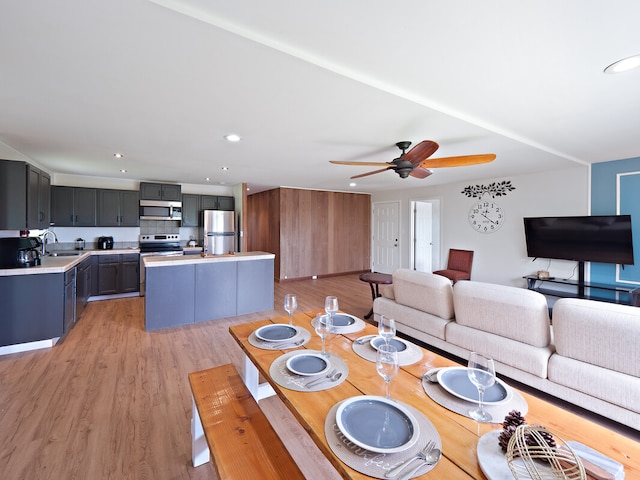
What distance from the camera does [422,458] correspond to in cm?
83

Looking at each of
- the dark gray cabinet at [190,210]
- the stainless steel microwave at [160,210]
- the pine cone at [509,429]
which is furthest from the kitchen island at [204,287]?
the pine cone at [509,429]

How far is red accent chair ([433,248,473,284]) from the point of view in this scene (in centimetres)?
566

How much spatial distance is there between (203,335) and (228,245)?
3062 millimetres

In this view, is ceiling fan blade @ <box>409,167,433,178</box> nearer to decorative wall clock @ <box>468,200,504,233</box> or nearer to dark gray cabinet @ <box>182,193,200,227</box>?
decorative wall clock @ <box>468,200,504,233</box>

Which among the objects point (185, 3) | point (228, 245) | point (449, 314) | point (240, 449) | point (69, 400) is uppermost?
point (185, 3)

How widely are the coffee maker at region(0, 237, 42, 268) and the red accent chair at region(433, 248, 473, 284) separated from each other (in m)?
6.23

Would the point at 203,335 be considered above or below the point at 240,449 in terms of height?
below

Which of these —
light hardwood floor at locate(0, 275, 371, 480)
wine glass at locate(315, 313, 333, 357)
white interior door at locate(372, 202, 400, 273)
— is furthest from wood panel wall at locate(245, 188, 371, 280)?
wine glass at locate(315, 313, 333, 357)

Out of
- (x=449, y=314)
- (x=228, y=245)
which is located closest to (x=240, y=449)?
(x=449, y=314)

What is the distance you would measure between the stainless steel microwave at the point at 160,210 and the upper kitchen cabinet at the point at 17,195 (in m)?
2.22

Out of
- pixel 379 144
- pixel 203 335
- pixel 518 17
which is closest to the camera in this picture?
pixel 518 17

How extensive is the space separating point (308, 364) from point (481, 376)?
0.75m

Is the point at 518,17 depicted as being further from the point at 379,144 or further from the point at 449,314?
the point at 449,314

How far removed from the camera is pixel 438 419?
3.28 feet
